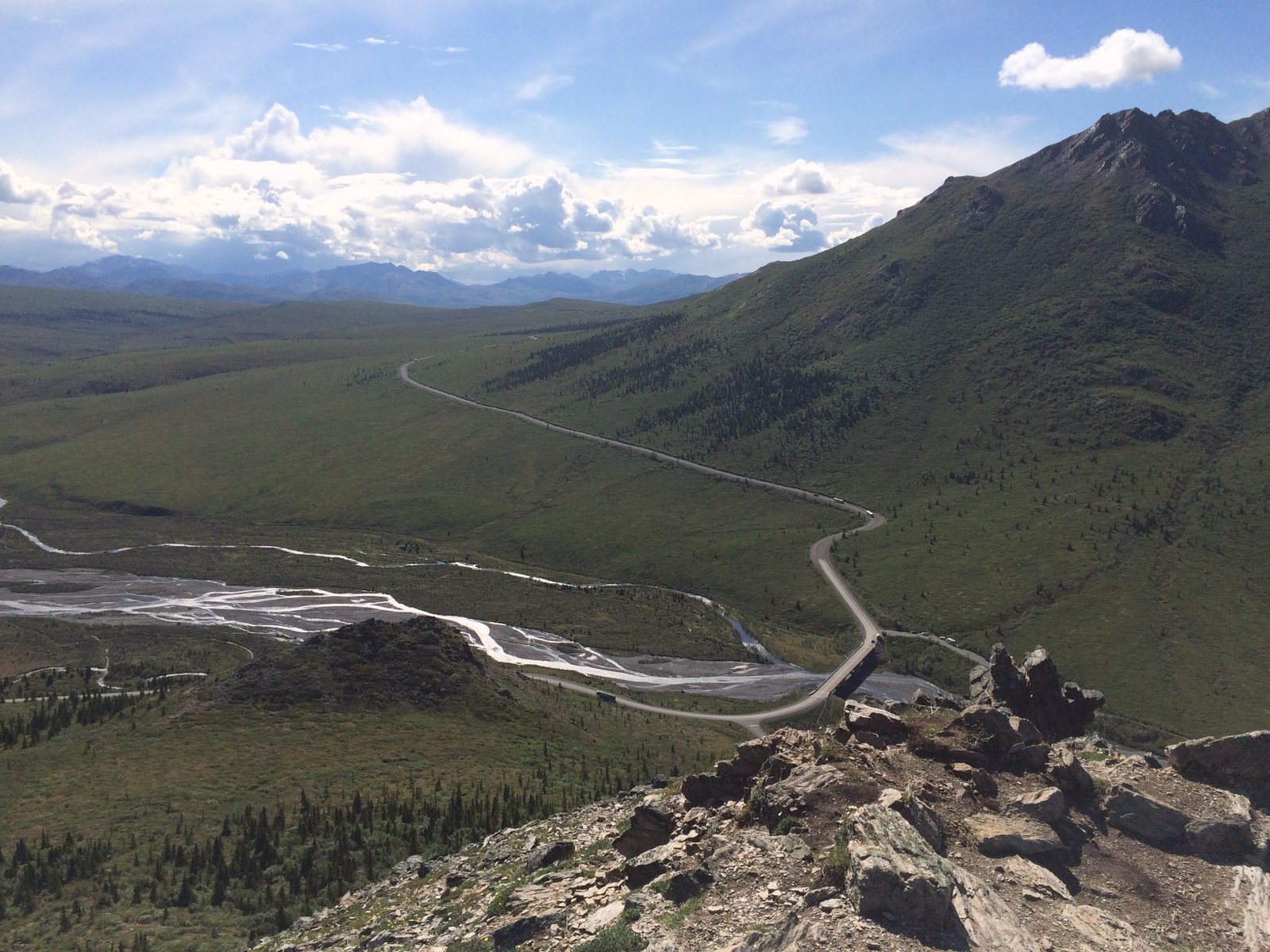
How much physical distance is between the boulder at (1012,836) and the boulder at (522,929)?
1270cm

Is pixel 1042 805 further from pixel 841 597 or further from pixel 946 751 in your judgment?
pixel 841 597

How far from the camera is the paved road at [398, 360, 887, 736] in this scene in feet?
252

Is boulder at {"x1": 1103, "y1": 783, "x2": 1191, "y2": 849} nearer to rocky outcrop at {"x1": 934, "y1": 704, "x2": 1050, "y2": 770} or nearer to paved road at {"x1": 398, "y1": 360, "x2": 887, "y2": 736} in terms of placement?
rocky outcrop at {"x1": 934, "y1": 704, "x2": 1050, "y2": 770}

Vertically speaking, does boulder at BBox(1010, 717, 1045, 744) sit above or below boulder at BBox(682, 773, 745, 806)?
above

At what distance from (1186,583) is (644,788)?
103 m

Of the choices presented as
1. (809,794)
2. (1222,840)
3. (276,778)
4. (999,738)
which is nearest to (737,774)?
(809,794)

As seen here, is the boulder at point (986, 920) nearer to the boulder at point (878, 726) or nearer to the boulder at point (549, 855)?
the boulder at point (878, 726)

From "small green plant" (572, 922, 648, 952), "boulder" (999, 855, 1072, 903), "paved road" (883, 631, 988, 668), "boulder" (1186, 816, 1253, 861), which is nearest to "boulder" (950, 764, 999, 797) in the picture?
"boulder" (999, 855, 1072, 903)

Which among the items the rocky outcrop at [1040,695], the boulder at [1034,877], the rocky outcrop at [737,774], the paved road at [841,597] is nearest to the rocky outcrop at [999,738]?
the boulder at [1034,877]

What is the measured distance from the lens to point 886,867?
17.5m

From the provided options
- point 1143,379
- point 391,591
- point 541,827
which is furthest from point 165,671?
point 1143,379

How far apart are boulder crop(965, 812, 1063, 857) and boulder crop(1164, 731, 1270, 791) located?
7.45 meters

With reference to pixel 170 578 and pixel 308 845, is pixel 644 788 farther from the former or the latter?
pixel 170 578

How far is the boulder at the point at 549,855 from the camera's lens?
98.5 ft
